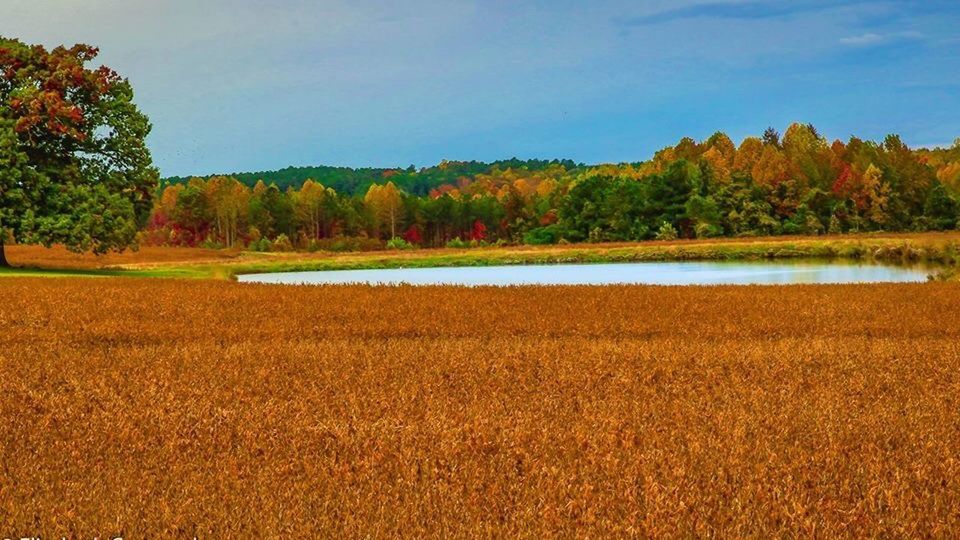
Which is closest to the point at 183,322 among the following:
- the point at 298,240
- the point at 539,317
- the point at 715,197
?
the point at 539,317

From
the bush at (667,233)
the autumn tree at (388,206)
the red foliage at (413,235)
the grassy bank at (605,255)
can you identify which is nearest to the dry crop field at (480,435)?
the grassy bank at (605,255)

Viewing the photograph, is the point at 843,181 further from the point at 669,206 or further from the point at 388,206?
the point at 388,206

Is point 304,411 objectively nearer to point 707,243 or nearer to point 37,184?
point 37,184

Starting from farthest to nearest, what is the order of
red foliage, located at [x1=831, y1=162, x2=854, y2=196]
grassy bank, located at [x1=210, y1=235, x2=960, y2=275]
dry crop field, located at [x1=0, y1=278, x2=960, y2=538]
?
red foliage, located at [x1=831, y1=162, x2=854, y2=196], grassy bank, located at [x1=210, y1=235, x2=960, y2=275], dry crop field, located at [x1=0, y1=278, x2=960, y2=538]

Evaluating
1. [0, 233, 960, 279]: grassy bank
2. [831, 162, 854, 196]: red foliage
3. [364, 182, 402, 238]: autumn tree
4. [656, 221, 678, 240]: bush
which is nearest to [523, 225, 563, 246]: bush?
[656, 221, 678, 240]: bush

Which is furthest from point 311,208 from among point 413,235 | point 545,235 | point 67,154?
point 67,154

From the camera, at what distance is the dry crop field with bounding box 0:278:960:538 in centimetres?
536

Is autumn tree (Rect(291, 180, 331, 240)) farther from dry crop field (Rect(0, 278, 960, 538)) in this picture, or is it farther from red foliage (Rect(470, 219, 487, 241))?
dry crop field (Rect(0, 278, 960, 538))

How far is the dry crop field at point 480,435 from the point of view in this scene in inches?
211

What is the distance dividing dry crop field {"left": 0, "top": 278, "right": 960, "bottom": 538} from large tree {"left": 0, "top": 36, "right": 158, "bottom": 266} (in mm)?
24296

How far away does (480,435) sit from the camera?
24.0 feet

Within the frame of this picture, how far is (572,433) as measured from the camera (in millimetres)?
7453

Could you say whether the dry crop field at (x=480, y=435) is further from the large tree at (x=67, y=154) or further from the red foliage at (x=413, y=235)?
the red foliage at (x=413, y=235)

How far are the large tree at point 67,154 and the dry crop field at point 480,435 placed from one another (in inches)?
957
